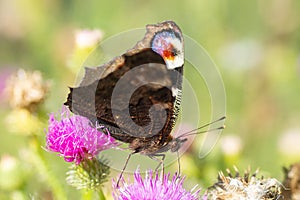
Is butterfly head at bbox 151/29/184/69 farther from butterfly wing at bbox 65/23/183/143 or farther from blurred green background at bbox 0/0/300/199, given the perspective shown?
blurred green background at bbox 0/0/300/199

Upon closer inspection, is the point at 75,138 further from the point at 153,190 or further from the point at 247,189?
the point at 247,189

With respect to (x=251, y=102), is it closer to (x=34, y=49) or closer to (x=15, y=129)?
(x=34, y=49)

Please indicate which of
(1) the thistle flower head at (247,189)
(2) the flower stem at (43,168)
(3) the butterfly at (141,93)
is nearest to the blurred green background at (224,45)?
(2) the flower stem at (43,168)

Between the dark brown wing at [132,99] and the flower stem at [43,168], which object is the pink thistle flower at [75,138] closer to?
→ the dark brown wing at [132,99]

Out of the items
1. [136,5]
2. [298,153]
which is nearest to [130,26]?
[136,5]

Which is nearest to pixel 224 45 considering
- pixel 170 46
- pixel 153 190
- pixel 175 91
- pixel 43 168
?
pixel 43 168

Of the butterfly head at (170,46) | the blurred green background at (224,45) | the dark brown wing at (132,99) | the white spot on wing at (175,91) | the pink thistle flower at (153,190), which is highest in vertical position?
the blurred green background at (224,45)

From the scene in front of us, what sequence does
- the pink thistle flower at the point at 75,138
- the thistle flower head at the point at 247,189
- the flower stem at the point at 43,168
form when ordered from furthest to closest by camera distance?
1. the flower stem at the point at 43,168
2. the pink thistle flower at the point at 75,138
3. the thistle flower head at the point at 247,189

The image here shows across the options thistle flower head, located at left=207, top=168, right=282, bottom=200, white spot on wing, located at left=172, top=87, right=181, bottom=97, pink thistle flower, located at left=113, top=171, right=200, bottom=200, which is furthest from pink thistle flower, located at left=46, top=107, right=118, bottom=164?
thistle flower head, located at left=207, top=168, right=282, bottom=200
